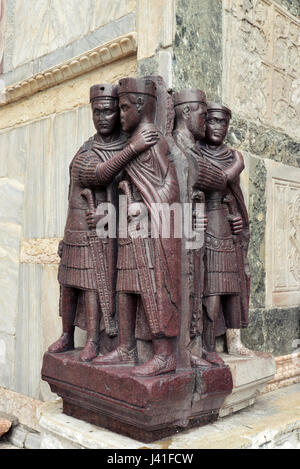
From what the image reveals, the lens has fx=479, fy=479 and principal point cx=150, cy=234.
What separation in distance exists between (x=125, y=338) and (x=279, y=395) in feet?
3.77

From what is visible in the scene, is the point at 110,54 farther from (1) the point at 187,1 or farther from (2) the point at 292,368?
(2) the point at 292,368

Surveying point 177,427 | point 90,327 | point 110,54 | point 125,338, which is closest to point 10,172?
point 110,54

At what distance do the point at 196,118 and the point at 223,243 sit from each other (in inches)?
23.2

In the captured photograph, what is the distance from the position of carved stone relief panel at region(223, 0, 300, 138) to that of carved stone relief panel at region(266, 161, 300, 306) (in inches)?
13.2

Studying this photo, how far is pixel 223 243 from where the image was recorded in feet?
7.38

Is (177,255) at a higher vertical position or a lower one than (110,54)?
lower

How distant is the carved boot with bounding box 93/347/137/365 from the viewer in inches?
80.4

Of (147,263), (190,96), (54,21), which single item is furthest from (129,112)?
(54,21)

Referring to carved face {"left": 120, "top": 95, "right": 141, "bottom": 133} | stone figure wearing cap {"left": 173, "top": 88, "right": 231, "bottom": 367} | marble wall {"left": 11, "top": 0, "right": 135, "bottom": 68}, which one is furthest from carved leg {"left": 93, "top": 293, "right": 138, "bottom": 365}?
marble wall {"left": 11, "top": 0, "right": 135, "bottom": 68}

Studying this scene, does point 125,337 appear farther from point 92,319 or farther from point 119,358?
point 92,319

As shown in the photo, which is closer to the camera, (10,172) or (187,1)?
(187,1)

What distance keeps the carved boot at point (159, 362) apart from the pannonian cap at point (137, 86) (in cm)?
105

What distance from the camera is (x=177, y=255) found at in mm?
1966

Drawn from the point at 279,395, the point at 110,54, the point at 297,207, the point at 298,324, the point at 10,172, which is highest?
the point at 110,54
